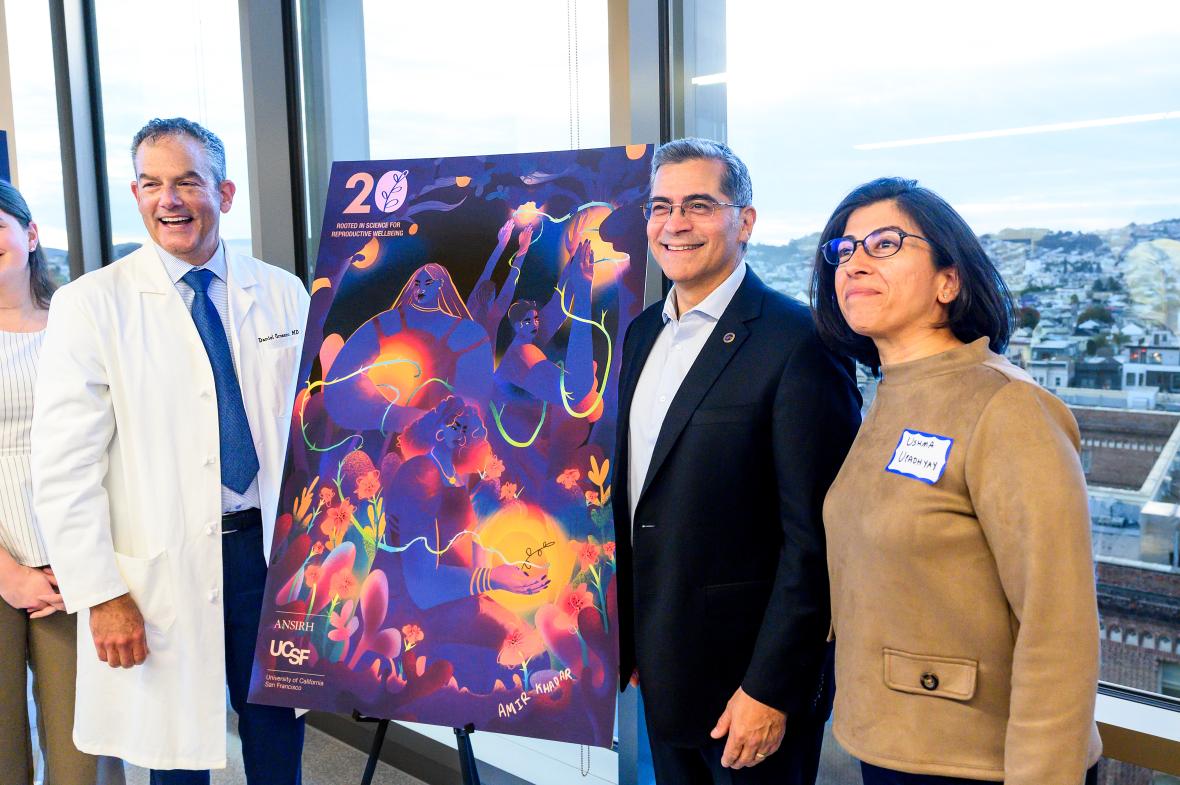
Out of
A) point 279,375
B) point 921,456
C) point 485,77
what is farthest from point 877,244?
point 485,77

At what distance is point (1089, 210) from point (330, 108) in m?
2.49

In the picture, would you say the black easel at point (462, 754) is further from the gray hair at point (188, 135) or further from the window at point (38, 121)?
the window at point (38, 121)

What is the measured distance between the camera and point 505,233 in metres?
1.77

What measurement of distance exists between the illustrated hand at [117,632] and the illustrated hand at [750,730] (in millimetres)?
1275

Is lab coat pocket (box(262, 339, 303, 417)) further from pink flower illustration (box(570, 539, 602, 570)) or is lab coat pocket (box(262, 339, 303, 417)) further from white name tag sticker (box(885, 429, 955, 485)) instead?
white name tag sticker (box(885, 429, 955, 485))

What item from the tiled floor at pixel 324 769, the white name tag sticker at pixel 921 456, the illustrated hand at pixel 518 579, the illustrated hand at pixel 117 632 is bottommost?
the tiled floor at pixel 324 769

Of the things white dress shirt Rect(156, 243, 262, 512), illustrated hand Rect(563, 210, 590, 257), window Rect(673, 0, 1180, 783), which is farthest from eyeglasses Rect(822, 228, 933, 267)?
white dress shirt Rect(156, 243, 262, 512)

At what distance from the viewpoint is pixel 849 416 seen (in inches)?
57.4

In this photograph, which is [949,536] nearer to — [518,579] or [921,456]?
[921,456]

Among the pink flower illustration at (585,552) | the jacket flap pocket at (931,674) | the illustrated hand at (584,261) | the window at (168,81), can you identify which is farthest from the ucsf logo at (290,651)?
the window at (168,81)

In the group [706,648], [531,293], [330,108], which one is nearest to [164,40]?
[330,108]

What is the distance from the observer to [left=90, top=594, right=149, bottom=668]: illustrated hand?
72.9 inches

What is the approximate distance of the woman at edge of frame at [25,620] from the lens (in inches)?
82.3

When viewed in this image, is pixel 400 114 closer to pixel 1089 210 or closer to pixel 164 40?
pixel 164 40
